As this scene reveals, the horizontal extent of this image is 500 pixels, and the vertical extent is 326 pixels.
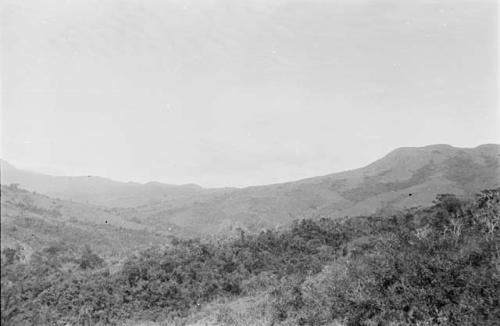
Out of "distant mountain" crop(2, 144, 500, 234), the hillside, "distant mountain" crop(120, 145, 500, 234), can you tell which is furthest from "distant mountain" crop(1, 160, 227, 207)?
the hillside

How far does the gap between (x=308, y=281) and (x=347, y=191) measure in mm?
53521

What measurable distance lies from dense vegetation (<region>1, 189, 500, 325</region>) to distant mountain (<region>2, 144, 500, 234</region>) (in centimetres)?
2952

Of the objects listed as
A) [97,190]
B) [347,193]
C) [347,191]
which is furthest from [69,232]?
[97,190]

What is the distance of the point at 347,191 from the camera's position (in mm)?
68438

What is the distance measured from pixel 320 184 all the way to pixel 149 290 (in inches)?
2461

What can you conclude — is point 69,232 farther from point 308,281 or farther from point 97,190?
point 97,190

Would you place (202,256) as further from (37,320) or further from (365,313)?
(37,320)

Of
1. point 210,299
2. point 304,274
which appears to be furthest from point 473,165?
point 210,299

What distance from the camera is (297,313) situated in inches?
514

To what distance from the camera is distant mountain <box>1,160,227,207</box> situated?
96562mm

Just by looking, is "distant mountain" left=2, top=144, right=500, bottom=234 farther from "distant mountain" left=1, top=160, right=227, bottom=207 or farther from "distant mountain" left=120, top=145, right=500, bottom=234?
"distant mountain" left=1, top=160, right=227, bottom=207

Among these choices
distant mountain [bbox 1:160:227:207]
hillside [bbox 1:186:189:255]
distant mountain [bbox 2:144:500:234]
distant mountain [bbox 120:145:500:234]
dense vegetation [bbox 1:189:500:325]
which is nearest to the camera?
hillside [bbox 1:186:189:255]

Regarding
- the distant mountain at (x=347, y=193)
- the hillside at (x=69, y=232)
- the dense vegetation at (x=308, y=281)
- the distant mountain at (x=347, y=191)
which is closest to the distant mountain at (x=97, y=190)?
the distant mountain at (x=347, y=193)

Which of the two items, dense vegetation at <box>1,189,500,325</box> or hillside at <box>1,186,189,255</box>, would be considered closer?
hillside at <box>1,186,189,255</box>
